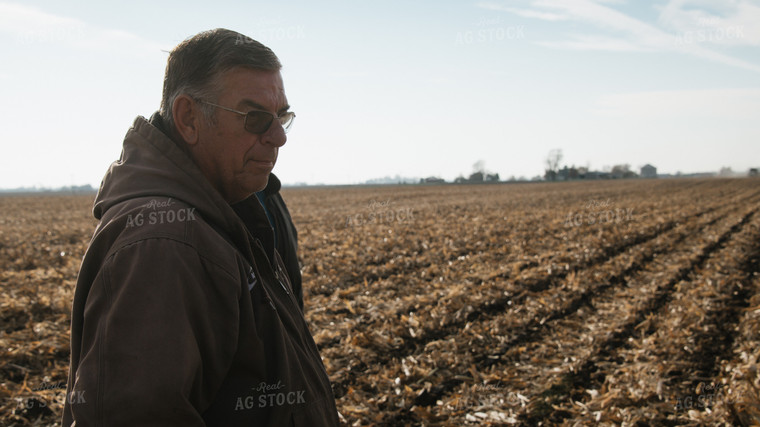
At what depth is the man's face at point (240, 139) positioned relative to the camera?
1.67m

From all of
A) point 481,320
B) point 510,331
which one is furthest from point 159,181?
point 481,320

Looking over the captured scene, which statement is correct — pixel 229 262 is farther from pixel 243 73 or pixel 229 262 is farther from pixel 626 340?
pixel 626 340

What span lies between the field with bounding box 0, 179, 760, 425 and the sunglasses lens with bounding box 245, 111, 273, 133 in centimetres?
319

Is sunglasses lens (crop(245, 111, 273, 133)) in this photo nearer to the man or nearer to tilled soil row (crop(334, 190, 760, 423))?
the man

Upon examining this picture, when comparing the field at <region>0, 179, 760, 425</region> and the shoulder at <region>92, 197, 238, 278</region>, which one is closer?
the shoulder at <region>92, 197, 238, 278</region>

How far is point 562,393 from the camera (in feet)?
14.3

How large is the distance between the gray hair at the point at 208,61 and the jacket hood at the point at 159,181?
0.67 ft

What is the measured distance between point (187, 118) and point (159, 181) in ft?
1.12

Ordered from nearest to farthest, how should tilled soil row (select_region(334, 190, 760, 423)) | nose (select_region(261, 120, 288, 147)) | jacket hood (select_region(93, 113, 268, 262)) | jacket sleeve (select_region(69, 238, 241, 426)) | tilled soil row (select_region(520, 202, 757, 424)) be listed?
jacket sleeve (select_region(69, 238, 241, 426)) → jacket hood (select_region(93, 113, 268, 262)) → nose (select_region(261, 120, 288, 147)) → tilled soil row (select_region(520, 202, 757, 424)) → tilled soil row (select_region(334, 190, 760, 423))

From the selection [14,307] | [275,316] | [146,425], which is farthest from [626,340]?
[14,307]

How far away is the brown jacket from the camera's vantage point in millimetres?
1150

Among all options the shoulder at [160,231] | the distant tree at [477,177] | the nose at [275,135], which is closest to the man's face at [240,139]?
the nose at [275,135]

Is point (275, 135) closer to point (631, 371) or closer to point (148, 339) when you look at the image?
point (148, 339)

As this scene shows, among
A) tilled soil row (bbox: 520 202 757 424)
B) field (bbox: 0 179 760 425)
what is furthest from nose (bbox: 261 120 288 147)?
tilled soil row (bbox: 520 202 757 424)
